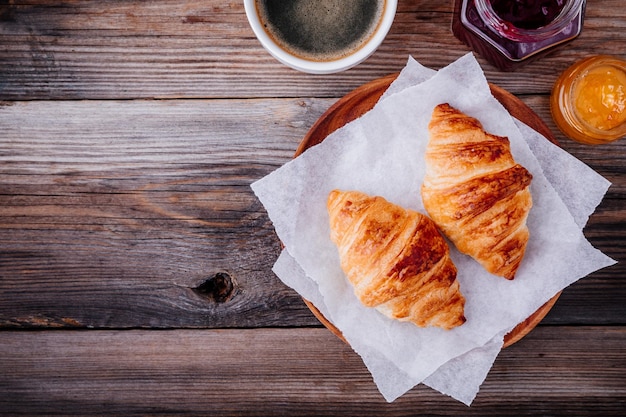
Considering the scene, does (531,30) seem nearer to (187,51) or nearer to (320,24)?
(320,24)

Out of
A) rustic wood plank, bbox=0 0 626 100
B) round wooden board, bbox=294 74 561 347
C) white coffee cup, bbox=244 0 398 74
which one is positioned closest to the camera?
white coffee cup, bbox=244 0 398 74

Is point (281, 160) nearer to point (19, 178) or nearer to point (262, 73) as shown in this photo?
point (262, 73)

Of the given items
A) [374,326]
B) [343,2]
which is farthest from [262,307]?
[343,2]

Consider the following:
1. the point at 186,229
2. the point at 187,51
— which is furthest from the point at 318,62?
the point at 186,229

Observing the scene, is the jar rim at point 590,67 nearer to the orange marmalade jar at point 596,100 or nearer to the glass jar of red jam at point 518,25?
the orange marmalade jar at point 596,100

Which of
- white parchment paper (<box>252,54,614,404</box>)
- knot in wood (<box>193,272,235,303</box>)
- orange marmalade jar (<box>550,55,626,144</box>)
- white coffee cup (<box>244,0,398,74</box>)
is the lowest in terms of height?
knot in wood (<box>193,272,235,303</box>)

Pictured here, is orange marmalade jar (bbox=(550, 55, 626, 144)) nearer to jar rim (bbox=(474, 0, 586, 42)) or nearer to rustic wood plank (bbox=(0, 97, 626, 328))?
rustic wood plank (bbox=(0, 97, 626, 328))

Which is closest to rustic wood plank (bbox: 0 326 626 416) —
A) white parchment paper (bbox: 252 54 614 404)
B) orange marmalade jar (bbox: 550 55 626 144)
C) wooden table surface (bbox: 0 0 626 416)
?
wooden table surface (bbox: 0 0 626 416)
